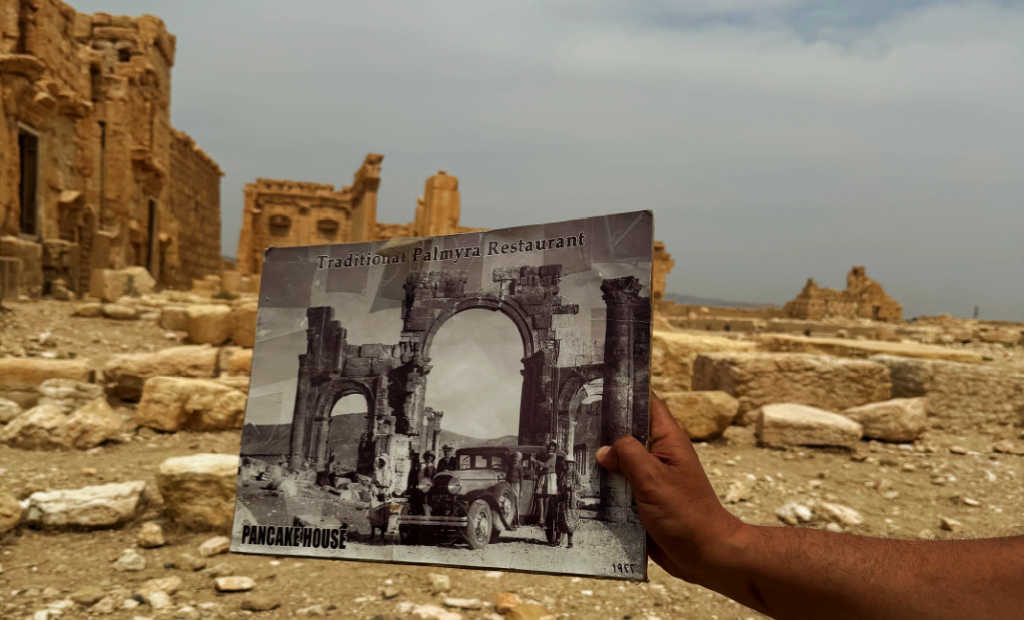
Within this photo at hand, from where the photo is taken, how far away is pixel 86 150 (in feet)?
49.6

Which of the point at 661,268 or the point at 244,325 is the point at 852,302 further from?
the point at 244,325

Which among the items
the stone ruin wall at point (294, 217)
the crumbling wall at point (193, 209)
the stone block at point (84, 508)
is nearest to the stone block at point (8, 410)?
the stone block at point (84, 508)

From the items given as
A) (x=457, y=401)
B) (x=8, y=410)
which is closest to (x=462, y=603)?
(x=457, y=401)

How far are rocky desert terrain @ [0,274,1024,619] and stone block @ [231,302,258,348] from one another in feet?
2.99

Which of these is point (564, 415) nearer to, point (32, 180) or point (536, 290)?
point (536, 290)

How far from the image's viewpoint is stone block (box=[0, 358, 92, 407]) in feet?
15.8

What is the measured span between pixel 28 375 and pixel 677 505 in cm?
620

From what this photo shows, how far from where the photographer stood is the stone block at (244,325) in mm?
7207

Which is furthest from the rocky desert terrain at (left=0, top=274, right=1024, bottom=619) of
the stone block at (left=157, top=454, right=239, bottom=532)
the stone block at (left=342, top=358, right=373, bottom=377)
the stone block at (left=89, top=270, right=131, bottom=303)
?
the stone block at (left=89, top=270, right=131, bottom=303)

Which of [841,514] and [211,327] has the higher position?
[211,327]

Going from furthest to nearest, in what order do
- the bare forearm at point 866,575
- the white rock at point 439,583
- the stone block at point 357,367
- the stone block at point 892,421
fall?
the stone block at point 892,421 < the white rock at point 439,583 < the stone block at point 357,367 < the bare forearm at point 866,575

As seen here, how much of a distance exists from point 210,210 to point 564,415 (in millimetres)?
30626

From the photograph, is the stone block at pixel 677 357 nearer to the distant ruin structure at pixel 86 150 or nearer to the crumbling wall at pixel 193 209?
the distant ruin structure at pixel 86 150

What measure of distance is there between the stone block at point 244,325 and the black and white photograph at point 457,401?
6.40 m
